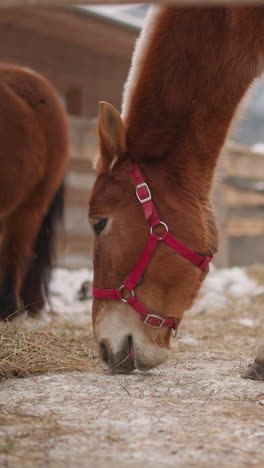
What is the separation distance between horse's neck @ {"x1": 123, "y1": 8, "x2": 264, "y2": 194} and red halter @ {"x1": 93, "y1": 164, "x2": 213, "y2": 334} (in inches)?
7.8

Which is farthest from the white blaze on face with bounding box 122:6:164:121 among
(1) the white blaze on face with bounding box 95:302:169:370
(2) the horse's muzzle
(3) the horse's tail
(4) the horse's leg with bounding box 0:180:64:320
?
(3) the horse's tail

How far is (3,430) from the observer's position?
184 cm

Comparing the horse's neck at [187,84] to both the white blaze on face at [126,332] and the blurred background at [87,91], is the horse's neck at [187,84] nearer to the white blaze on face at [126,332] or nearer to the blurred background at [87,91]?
the white blaze on face at [126,332]

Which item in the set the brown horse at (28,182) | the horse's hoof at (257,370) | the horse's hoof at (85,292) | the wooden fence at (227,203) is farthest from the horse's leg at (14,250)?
the wooden fence at (227,203)

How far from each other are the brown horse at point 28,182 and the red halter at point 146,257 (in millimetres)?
1593

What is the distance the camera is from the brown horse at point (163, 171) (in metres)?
2.55

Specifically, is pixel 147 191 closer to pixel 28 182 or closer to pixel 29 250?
pixel 28 182

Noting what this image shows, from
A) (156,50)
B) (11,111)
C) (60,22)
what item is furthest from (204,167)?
(60,22)

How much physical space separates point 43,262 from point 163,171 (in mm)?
2137

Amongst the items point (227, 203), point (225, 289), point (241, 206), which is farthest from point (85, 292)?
point (241, 206)

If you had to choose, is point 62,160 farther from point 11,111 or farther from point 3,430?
point 3,430

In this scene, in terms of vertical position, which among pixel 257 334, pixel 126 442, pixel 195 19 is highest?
pixel 195 19

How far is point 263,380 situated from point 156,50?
152 cm

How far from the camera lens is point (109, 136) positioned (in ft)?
8.50
